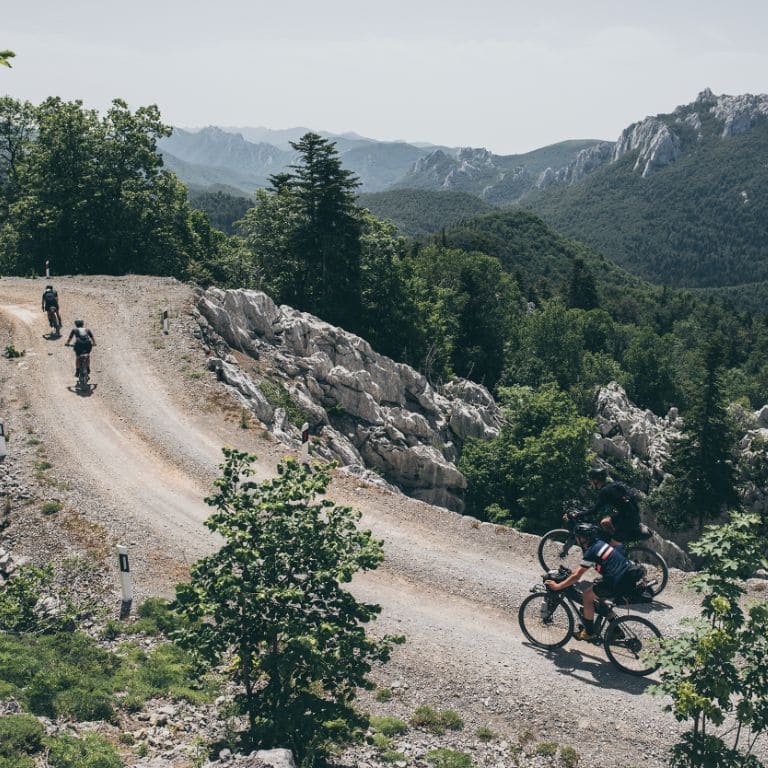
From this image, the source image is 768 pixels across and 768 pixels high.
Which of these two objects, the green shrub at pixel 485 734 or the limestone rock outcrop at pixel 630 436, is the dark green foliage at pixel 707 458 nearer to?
the limestone rock outcrop at pixel 630 436

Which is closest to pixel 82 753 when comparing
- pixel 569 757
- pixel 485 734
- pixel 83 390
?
pixel 485 734

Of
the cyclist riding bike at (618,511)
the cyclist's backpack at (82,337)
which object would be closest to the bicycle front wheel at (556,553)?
the cyclist riding bike at (618,511)

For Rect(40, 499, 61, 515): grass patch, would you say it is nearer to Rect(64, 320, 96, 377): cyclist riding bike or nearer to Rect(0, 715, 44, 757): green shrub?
Rect(64, 320, 96, 377): cyclist riding bike

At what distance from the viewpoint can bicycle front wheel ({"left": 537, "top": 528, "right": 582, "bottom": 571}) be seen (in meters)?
14.9

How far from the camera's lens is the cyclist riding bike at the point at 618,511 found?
A: 1234 centimetres

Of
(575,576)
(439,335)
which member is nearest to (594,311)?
(439,335)

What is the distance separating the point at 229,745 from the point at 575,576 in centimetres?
636

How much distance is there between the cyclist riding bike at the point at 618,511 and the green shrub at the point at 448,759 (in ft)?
16.2

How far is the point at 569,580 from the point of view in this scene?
11625mm

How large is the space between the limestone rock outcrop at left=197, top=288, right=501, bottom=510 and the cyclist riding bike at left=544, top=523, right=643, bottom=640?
656 inches

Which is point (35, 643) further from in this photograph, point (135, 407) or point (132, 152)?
point (132, 152)

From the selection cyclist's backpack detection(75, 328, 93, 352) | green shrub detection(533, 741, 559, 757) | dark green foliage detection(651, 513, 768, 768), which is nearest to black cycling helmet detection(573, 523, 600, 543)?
dark green foliage detection(651, 513, 768, 768)

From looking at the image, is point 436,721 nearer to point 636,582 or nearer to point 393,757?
point 393,757

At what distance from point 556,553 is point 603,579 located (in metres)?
3.74
